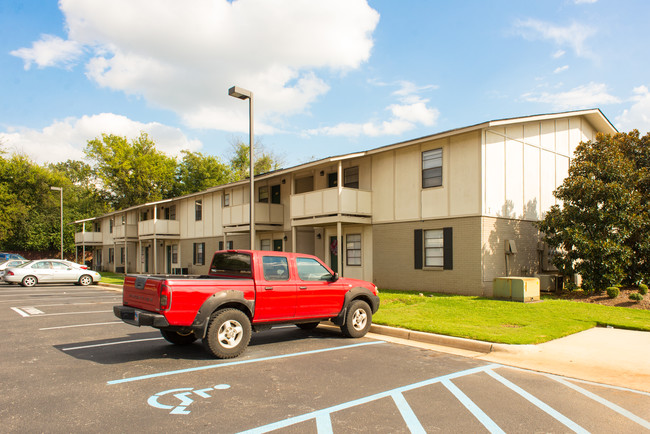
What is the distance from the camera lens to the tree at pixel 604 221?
14742 millimetres

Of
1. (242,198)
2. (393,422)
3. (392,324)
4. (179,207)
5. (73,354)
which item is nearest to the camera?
(393,422)

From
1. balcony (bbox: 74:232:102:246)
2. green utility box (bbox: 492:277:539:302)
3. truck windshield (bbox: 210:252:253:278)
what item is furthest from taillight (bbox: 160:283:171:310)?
balcony (bbox: 74:232:102:246)

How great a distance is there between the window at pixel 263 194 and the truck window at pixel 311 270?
57.1 ft

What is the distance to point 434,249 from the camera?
16875 millimetres

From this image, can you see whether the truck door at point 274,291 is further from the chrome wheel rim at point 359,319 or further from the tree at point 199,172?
the tree at point 199,172

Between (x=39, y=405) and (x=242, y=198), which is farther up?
(x=242, y=198)

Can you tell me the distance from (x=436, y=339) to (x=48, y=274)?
2326 centimetres

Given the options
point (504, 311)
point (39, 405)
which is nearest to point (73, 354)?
point (39, 405)

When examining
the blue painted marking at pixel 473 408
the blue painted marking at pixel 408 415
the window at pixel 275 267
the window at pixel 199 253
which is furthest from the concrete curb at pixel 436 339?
the window at pixel 199 253

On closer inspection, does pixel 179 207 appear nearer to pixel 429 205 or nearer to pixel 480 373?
pixel 429 205

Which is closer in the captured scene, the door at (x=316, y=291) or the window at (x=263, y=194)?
the door at (x=316, y=291)

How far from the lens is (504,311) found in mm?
11875

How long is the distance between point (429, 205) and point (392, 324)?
808 centimetres

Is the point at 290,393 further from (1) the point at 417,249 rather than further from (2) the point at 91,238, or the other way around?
(2) the point at 91,238
